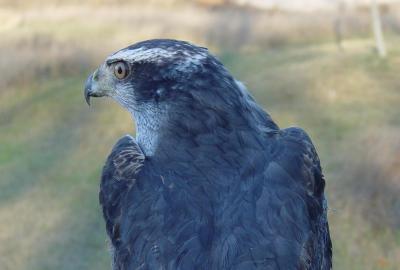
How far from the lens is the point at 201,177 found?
4.23 metres

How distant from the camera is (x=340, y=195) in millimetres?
10227

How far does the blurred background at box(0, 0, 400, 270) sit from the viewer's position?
399 inches

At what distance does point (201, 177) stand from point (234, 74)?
10977 mm

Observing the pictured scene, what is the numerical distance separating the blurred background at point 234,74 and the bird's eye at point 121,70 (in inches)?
222

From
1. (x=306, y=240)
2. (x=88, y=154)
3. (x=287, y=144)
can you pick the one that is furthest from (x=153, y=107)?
(x=88, y=154)

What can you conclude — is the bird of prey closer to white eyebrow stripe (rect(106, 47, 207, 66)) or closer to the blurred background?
white eyebrow stripe (rect(106, 47, 207, 66))

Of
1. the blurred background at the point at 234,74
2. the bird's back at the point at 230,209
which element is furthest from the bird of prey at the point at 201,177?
the blurred background at the point at 234,74

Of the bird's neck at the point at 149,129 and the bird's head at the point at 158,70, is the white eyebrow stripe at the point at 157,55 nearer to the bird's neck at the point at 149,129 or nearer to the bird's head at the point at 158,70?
the bird's head at the point at 158,70

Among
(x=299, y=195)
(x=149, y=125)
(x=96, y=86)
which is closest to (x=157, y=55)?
(x=149, y=125)

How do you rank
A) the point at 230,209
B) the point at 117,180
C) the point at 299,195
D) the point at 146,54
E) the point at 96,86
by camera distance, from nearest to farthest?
the point at 230,209 → the point at 299,195 → the point at 146,54 → the point at 117,180 → the point at 96,86

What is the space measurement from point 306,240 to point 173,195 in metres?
0.69

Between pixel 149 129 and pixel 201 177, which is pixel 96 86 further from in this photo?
pixel 201 177

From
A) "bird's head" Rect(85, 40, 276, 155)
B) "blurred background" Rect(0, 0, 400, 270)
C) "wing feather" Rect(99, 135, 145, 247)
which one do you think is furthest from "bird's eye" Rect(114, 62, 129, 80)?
"blurred background" Rect(0, 0, 400, 270)

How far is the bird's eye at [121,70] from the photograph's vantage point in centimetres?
444
